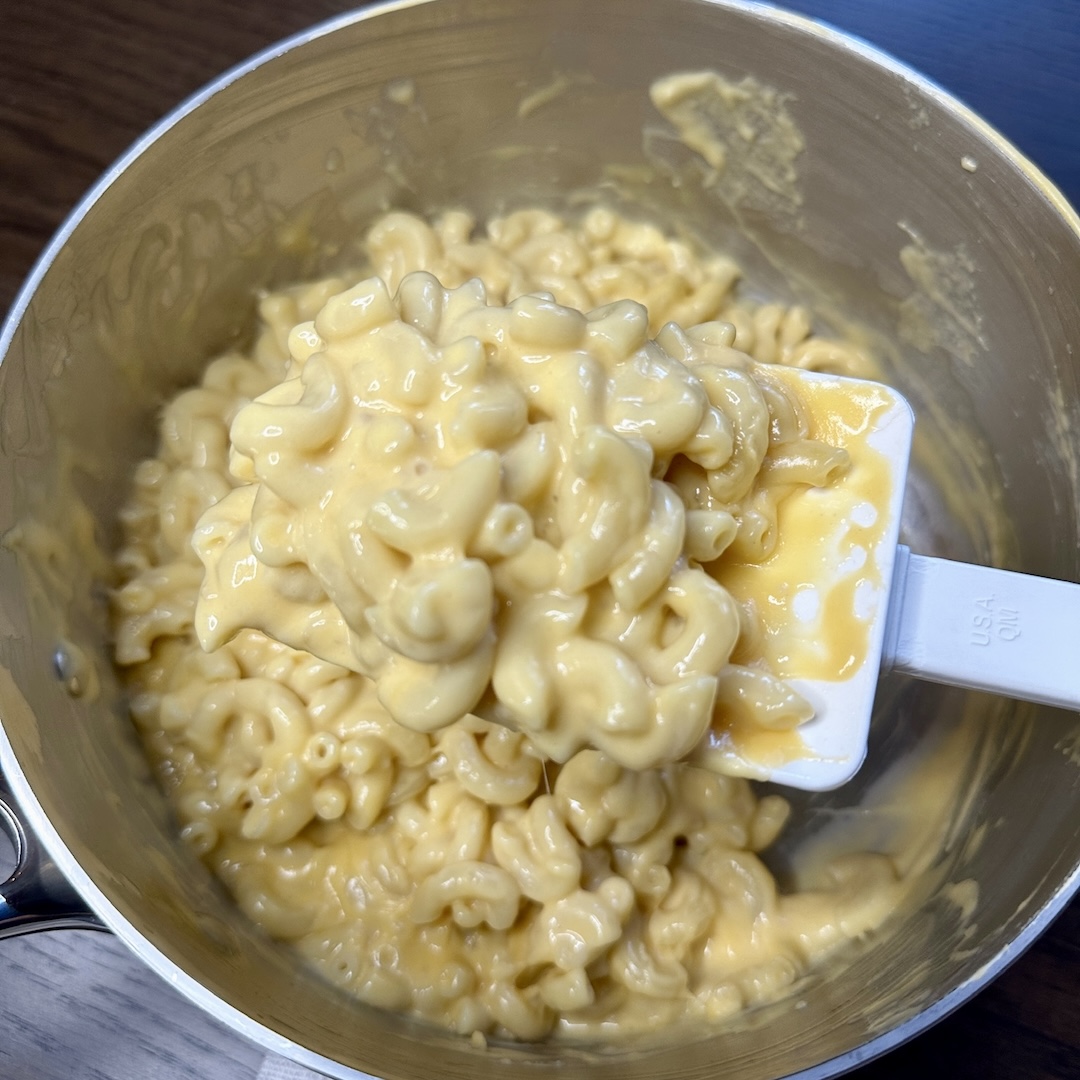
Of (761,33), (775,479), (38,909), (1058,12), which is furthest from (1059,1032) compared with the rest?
(1058,12)

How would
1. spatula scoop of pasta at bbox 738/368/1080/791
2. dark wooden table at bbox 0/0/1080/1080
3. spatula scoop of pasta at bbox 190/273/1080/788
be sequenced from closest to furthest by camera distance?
spatula scoop of pasta at bbox 190/273/1080/788 < spatula scoop of pasta at bbox 738/368/1080/791 < dark wooden table at bbox 0/0/1080/1080

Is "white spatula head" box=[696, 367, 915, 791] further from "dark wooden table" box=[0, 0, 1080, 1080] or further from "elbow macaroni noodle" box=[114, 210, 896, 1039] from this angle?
"dark wooden table" box=[0, 0, 1080, 1080]

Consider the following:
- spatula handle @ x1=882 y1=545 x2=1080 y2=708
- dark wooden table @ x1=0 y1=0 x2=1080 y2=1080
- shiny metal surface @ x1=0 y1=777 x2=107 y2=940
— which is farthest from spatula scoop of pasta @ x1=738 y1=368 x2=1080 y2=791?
dark wooden table @ x1=0 y1=0 x2=1080 y2=1080

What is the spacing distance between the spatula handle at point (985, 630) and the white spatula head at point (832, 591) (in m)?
0.04

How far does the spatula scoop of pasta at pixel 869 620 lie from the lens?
917mm

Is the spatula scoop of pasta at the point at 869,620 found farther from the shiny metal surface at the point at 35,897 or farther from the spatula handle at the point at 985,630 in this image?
the shiny metal surface at the point at 35,897

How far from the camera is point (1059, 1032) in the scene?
119cm

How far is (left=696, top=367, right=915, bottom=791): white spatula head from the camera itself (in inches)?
36.0

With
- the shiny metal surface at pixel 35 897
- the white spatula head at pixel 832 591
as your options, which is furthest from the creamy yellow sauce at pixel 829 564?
the shiny metal surface at pixel 35 897

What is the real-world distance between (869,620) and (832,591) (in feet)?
0.15

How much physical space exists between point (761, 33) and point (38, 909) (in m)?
1.30

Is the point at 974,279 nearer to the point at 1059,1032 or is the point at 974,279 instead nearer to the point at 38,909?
the point at 1059,1032

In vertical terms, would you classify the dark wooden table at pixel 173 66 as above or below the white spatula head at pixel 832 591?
above

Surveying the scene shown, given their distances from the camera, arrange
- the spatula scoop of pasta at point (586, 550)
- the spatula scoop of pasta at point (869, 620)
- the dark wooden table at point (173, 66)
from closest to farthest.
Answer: the spatula scoop of pasta at point (586, 550)
the spatula scoop of pasta at point (869, 620)
the dark wooden table at point (173, 66)
